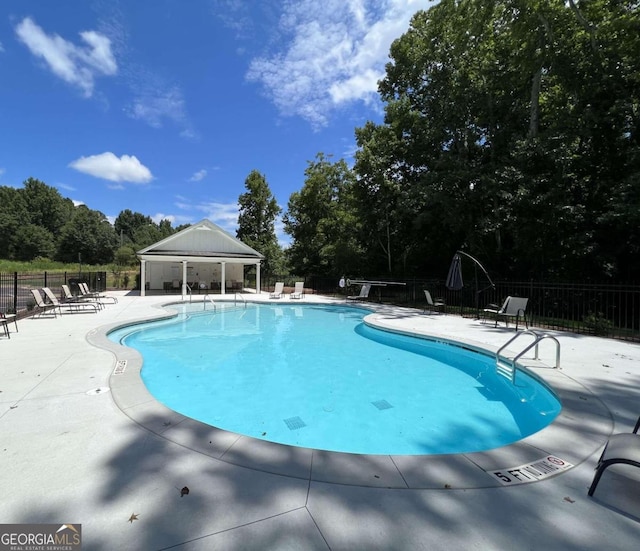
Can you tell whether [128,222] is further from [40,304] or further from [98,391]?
[98,391]

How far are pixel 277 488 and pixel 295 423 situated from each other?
7.43 feet

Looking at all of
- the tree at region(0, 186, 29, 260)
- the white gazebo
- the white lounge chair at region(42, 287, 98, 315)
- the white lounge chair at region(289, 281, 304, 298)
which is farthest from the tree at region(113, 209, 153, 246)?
the white lounge chair at region(42, 287, 98, 315)

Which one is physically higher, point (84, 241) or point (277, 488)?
point (84, 241)

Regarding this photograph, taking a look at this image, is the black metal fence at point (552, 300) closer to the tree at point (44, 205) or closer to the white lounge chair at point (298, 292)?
the white lounge chair at point (298, 292)

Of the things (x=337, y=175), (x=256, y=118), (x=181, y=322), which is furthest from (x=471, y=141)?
(x=181, y=322)

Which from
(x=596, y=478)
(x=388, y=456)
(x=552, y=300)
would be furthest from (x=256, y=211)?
(x=596, y=478)

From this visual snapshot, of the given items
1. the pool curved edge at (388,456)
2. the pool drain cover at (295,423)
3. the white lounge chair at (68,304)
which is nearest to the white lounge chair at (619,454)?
the pool curved edge at (388,456)

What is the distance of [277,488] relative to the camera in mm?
2246

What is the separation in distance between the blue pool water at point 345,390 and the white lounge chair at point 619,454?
1.73 m

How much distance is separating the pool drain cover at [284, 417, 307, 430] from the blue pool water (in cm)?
1

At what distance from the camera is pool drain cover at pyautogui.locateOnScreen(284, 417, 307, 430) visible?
433cm

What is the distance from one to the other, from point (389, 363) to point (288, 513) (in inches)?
222

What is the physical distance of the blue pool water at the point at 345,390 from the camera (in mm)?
4176

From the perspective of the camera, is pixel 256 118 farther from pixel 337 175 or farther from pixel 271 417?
pixel 271 417
